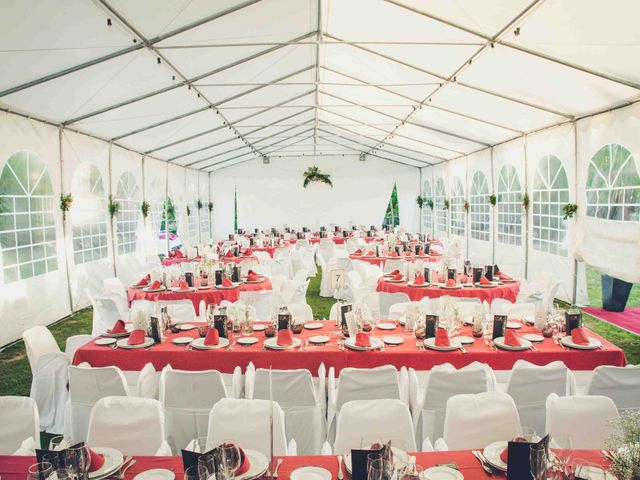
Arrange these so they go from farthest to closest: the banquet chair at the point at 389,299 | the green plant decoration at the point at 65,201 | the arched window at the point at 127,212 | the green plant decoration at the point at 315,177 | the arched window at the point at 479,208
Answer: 1. the green plant decoration at the point at 315,177
2. the arched window at the point at 479,208
3. the arched window at the point at 127,212
4. the green plant decoration at the point at 65,201
5. the banquet chair at the point at 389,299

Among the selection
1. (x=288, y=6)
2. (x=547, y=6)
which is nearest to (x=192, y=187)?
(x=288, y=6)

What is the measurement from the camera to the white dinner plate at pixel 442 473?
221cm

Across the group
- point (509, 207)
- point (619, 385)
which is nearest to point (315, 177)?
point (509, 207)

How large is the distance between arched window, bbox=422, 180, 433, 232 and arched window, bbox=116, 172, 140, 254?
11042mm

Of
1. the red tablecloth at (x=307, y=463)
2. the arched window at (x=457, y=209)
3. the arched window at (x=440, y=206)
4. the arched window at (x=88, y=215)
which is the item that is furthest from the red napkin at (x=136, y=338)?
the arched window at (x=440, y=206)

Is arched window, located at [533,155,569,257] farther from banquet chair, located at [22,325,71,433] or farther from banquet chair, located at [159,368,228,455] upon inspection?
banquet chair, located at [22,325,71,433]

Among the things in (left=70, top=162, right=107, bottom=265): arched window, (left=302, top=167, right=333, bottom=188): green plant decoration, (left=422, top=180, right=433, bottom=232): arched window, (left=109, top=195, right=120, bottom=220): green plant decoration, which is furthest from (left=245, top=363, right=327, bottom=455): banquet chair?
(left=302, top=167, right=333, bottom=188): green plant decoration

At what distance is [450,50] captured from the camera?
7234 mm

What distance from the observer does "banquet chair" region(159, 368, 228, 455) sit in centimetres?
362

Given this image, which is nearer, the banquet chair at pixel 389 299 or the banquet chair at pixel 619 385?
the banquet chair at pixel 619 385

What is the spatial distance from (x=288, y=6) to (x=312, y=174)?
14.1 m

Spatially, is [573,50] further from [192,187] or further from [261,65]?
[192,187]

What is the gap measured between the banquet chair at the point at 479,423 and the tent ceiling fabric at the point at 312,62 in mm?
4046

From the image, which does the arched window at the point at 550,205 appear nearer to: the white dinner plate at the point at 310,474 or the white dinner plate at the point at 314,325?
the white dinner plate at the point at 314,325
